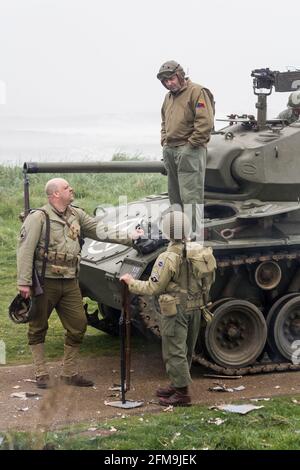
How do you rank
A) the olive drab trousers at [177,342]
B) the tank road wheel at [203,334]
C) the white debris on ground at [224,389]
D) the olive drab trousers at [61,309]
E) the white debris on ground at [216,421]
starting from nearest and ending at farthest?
the white debris on ground at [216,421]
the olive drab trousers at [177,342]
the olive drab trousers at [61,309]
the white debris on ground at [224,389]
the tank road wheel at [203,334]

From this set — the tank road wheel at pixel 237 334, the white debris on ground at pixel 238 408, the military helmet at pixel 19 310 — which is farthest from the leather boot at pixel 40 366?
the white debris on ground at pixel 238 408

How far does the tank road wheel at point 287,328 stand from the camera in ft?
33.3

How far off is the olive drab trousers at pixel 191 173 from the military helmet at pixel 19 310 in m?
1.82

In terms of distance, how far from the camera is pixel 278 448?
7074 mm

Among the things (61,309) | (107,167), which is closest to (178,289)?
(61,309)

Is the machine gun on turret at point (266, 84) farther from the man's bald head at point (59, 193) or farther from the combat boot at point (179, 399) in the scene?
the combat boot at point (179, 399)

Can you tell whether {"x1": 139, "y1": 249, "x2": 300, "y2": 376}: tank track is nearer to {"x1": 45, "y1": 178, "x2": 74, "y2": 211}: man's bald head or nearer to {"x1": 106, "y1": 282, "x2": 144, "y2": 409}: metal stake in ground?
{"x1": 106, "y1": 282, "x2": 144, "y2": 409}: metal stake in ground

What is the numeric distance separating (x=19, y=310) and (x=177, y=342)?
62.7 inches

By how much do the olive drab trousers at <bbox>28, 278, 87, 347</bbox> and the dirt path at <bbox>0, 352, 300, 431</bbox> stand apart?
19.5 inches

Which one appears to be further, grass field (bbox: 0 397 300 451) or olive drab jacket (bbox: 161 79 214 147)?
olive drab jacket (bbox: 161 79 214 147)

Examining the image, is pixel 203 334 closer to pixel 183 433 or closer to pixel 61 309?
pixel 61 309

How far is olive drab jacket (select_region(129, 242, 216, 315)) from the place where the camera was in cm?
831

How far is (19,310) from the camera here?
9156 millimetres

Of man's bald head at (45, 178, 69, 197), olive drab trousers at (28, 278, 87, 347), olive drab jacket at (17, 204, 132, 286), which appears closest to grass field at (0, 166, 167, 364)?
olive drab trousers at (28, 278, 87, 347)
